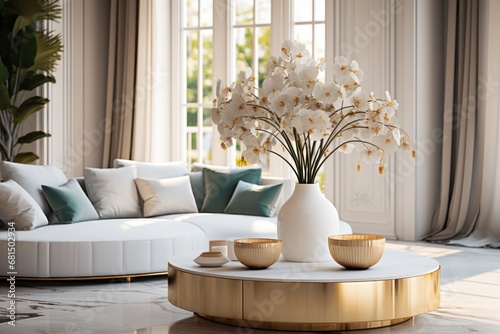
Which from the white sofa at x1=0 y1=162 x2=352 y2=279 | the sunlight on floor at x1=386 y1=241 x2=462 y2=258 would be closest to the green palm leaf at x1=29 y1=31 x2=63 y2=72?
the white sofa at x1=0 y1=162 x2=352 y2=279

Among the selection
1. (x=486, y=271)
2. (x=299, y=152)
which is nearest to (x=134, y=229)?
(x=299, y=152)

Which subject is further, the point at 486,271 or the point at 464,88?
the point at 464,88

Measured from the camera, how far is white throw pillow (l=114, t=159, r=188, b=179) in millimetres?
5950

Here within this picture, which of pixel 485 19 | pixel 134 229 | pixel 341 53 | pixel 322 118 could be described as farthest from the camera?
pixel 341 53

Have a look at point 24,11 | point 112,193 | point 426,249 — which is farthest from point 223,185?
point 24,11

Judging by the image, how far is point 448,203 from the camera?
6.95 meters

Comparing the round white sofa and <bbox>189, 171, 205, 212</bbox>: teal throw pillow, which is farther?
<bbox>189, 171, 205, 212</bbox>: teal throw pillow

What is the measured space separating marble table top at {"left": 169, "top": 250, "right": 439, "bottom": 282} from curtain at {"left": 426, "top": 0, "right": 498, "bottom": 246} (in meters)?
3.02

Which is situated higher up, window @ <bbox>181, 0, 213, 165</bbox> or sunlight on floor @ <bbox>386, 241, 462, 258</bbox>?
window @ <bbox>181, 0, 213, 165</bbox>

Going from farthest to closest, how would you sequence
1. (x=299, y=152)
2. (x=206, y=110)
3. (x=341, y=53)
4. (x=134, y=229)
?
(x=206, y=110) < (x=341, y=53) < (x=134, y=229) < (x=299, y=152)

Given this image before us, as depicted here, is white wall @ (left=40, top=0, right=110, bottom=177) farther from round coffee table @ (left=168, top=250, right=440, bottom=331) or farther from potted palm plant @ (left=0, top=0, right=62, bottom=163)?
round coffee table @ (left=168, top=250, right=440, bottom=331)

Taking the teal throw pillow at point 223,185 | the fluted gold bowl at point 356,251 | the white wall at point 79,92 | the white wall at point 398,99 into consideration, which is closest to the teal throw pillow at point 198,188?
the teal throw pillow at point 223,185

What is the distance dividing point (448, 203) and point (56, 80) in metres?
3.87

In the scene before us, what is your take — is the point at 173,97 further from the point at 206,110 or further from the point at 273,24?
the point at 273,24
